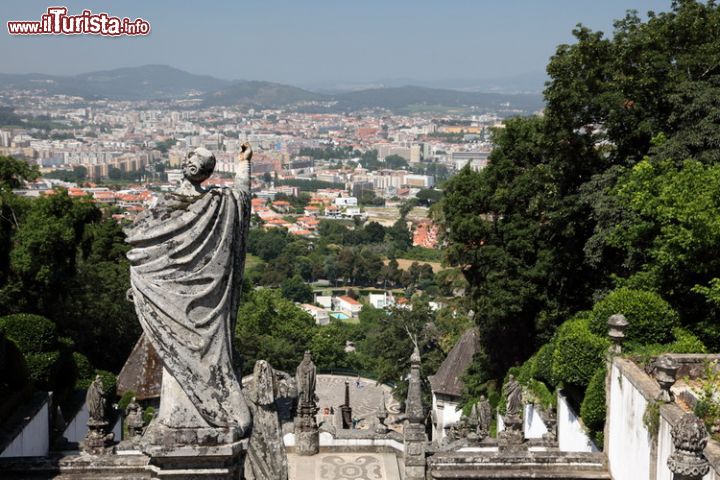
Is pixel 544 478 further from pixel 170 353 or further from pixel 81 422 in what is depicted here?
pixel 81 422

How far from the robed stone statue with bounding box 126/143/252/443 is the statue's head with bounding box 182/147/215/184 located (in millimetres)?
165

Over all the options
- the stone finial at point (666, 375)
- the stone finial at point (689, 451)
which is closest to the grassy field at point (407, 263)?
the stone finial at point (666, 375)

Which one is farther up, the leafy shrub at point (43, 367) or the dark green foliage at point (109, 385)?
the leafy shrub at point (43, 367)

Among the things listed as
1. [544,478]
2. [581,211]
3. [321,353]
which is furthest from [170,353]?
[321,353]

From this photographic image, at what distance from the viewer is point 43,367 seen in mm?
16938

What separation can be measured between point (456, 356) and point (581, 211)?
8.00 metres

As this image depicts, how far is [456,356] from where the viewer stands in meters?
26.3

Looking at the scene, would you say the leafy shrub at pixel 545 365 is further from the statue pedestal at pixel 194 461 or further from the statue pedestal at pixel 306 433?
the statue pedestal at pixel 194 461

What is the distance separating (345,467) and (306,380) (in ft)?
4.91

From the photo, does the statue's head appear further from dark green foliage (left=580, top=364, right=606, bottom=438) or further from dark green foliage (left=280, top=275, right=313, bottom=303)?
dark green foliage (left=280, top=275, right=313, bottom=303)

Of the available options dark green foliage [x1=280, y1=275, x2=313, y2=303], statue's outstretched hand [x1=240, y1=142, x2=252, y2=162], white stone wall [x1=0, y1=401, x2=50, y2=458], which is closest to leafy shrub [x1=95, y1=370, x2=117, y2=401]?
white stone wall [x1=0, y1=401, x2=50, y2=458]

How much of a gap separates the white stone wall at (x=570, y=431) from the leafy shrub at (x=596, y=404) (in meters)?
0.44

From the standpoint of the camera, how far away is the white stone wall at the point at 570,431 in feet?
45.3

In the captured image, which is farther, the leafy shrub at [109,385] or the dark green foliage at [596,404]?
the leafy shrub at [109,385]
